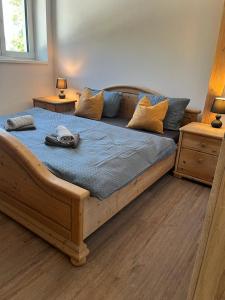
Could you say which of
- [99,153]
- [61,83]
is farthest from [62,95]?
[99,153]

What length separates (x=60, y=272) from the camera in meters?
1.49

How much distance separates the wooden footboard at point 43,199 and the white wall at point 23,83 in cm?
222

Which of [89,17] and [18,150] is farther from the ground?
[89,17]

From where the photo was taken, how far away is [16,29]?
12.4 feet

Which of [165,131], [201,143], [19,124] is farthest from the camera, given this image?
[165,131]

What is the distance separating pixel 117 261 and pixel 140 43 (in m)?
2.79

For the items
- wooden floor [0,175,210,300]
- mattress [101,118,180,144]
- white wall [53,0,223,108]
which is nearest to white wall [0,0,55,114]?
white wall [53,0,223,108]

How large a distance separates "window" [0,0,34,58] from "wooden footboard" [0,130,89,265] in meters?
2.70

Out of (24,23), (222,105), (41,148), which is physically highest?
(24,23)

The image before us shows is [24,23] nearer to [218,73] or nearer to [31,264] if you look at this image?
[218,73]

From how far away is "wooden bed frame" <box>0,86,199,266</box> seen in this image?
147 cm

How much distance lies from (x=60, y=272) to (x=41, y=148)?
949 millimetres

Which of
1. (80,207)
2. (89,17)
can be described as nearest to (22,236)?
(80,207)

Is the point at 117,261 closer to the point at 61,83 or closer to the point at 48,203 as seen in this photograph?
the point at 48,203
